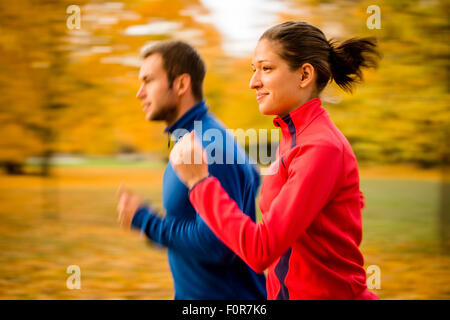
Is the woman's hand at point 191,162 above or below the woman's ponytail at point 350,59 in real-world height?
below

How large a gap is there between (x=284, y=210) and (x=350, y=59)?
70 cm

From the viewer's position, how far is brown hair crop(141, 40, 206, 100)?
6.92 feet

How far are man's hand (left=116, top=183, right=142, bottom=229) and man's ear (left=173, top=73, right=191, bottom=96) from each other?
2.01ft

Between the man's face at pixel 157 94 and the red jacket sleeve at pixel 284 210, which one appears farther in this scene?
the man's face at pixel 157 94

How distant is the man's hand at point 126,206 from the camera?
5.50 ft

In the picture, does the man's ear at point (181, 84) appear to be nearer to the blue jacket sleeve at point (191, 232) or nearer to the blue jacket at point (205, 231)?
the blue jacket at point (205, 231)

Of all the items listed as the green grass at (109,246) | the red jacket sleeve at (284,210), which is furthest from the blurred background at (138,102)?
the red jacket sleeve at (284,210)

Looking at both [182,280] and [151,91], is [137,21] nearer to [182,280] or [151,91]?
[151,91]

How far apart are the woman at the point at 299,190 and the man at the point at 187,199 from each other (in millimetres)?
315

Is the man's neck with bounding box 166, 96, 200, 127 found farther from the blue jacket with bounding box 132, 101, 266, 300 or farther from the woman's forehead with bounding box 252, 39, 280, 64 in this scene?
the woman's forehead with bounding box 252, 39, 280, 64

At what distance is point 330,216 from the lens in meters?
1.43

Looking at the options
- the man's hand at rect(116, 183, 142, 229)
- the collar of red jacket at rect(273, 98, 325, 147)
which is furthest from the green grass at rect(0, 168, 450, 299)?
the collar of red jacket at rect(273, 98, 325, 147)

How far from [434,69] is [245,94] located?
202 centimetres
